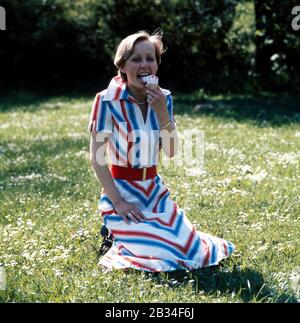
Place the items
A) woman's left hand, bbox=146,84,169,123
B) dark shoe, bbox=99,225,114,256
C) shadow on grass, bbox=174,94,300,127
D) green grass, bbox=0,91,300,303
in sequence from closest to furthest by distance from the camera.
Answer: green grass, bbox=0,91,300,303 < woman's left hand, bbox=146,84,169,123 < dark shoe, bbox=99,225,114,256 < shadow on grass, bbox=174,94,300,127

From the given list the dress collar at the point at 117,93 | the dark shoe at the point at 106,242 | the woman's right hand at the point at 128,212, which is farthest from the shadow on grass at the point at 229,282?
the dress collar at the point at 117,93

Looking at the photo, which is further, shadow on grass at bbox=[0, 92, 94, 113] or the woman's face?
shadow on grass at bbox=[0, 92, 94, 113]

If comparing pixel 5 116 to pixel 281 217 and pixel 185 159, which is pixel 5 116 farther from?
pixel 281 217

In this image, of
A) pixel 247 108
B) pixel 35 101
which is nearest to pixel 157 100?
pixel 247 108

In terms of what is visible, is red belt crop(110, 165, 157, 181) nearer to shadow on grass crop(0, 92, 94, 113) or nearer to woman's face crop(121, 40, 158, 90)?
woman's face crop(121, 40, 158, 90)

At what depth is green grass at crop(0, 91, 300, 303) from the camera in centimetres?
489

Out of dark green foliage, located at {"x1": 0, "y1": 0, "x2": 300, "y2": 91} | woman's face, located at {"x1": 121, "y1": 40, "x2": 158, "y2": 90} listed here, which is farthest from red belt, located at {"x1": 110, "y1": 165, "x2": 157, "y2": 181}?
dark green foliage, located at {"x1": 0, "y1": 0, "x2": 300, "y2": 91}

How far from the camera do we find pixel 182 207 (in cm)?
747

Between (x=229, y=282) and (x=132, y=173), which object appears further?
(x=132, y=173)

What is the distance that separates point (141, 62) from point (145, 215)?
141cm

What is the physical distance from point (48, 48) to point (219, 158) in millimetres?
18035

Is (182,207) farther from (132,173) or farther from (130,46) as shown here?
(130,46)

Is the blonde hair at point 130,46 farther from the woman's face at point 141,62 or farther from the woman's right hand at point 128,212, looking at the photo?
the woman's right hand at point 128,212

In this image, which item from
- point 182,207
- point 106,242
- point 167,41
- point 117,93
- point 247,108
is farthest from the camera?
point 167,41
